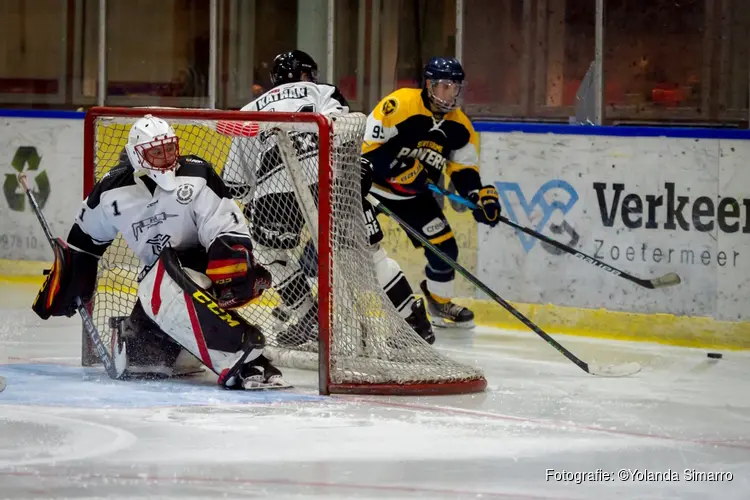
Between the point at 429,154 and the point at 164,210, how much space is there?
167 cm

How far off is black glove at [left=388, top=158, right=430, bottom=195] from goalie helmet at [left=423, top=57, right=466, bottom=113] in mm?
239

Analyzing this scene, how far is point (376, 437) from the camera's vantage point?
3.77m

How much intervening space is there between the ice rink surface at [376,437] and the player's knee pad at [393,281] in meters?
0.54

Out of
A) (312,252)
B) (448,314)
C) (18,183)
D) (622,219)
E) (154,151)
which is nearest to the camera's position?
(154,151)

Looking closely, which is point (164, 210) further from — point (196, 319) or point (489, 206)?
point (489, 206)

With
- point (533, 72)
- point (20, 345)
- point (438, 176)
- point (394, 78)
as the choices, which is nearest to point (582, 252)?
point (438, 176)

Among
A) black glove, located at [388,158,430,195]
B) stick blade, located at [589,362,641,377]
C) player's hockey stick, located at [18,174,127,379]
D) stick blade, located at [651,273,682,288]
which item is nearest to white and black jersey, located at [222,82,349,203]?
black glove, located at [388,158,430,195]

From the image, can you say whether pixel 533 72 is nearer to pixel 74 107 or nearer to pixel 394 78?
pixel 394 78

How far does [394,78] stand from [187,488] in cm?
430

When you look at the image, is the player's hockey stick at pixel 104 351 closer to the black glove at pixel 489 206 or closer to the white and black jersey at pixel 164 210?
the white and black jersey at pixel 164 210

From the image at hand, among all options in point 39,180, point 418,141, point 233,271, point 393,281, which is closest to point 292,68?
point 418,141

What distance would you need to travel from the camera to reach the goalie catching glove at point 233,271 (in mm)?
4242

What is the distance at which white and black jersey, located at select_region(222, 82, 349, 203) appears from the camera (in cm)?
498

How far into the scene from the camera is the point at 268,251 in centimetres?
507
